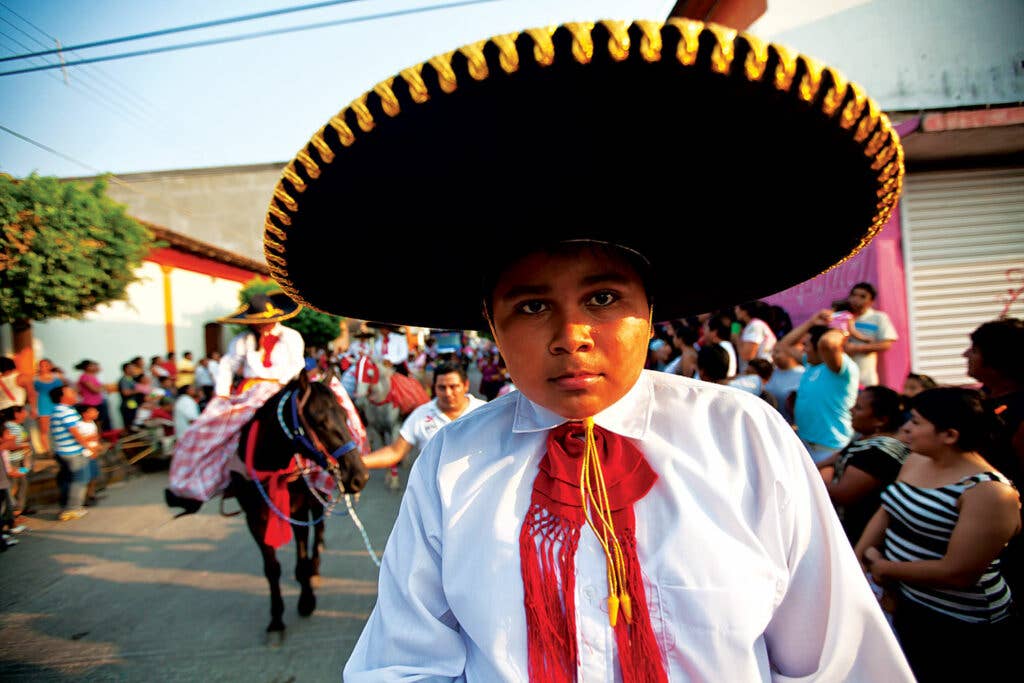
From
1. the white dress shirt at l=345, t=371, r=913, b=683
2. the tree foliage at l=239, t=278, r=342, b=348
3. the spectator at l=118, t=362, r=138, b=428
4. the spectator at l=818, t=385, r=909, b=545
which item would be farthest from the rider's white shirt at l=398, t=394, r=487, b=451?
the tree foliage at l=239, t=278, r=342, b=348

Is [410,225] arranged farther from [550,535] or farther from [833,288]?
[833,288]

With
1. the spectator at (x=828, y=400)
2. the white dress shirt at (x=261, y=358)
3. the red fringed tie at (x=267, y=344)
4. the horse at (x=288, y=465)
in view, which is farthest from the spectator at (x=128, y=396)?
the spectator at (x=828, y=400)

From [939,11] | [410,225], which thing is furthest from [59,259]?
[939,11]

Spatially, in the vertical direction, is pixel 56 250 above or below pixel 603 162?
above

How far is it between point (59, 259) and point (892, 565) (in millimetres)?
8212

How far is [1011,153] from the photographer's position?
19.5ft

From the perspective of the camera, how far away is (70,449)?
22.2 feet

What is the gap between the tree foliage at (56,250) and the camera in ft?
15.7

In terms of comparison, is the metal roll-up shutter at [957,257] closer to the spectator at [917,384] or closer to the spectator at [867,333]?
the spectator at [867,333]

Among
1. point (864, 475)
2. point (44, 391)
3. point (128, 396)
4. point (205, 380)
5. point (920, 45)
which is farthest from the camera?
point (205, 380)

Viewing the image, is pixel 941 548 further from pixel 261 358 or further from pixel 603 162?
pixel 261 358

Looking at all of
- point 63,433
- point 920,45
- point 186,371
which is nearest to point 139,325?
point 186,371

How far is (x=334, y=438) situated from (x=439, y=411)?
0.80 m

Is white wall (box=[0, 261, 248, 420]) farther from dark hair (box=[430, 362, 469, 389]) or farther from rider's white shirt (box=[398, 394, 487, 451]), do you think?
dark hair (box=[430, 362, 469, 389])
